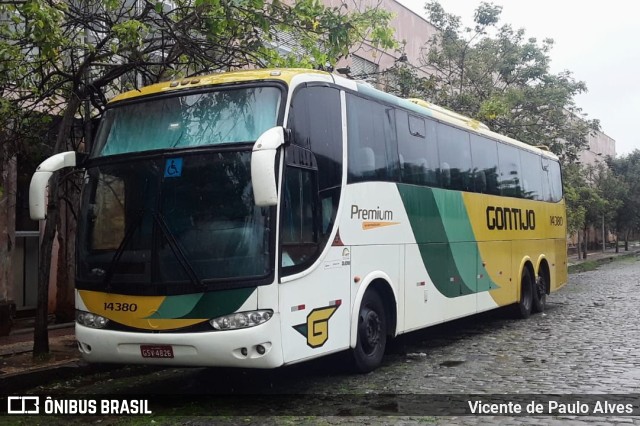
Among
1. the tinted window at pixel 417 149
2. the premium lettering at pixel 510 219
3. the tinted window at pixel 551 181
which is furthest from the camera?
the tinted window at pixel 551 181

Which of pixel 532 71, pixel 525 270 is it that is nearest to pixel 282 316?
pixel 525 270

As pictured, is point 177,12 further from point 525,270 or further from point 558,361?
point 525,270

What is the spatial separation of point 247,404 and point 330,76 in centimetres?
379

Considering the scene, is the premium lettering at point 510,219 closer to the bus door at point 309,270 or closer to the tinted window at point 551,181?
the tinted window at point 551,181

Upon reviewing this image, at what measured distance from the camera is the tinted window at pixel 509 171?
13195mm

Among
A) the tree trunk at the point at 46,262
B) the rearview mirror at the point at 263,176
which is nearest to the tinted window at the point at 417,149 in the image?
the rearview mirror at the point at 263,176

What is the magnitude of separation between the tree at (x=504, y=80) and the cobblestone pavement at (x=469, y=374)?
1040cm

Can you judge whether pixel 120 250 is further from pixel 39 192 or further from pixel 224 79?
pixel 224 79

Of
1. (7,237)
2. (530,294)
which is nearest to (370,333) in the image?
(7,237)

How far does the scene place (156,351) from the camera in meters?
6.61

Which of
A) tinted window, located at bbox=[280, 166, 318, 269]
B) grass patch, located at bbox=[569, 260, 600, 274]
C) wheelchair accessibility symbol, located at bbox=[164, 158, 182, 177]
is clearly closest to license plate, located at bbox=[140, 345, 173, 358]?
tinted window, located at bbox=[280, 166, 318, 269]

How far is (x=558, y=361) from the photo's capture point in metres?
8.96

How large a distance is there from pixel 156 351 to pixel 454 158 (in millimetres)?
6295

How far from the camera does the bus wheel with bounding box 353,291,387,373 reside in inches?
320
